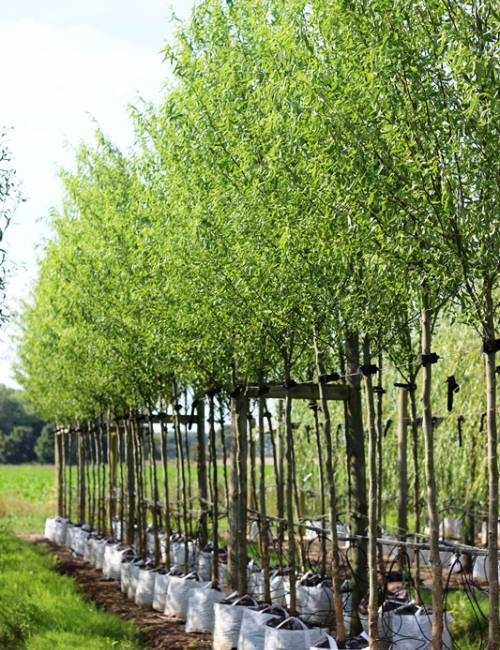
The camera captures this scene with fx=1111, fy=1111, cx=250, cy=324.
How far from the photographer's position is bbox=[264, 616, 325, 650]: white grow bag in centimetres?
1056

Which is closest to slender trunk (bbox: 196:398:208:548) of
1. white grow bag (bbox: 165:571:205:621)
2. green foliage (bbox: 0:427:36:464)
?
white grow bag (bbox: 165:571:205:621)

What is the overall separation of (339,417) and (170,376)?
26.6 ft

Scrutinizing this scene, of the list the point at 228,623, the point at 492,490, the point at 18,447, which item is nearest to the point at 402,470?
the point at 228,623

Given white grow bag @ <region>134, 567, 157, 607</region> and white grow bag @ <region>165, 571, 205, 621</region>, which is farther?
white grow bag @ <region>134, 567, 157, 607</region>

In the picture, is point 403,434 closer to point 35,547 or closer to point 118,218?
point 118,218

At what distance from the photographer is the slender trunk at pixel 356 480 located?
11.8 meters

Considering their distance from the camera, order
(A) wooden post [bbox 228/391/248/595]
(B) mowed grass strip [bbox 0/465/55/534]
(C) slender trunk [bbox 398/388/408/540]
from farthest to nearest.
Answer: (B) mowed grass strip [bbox 0/465/55/534]
(C) slender trunk [bbox 398/388/408/540]
(A) wooden post [bbox 228/391/248/595]

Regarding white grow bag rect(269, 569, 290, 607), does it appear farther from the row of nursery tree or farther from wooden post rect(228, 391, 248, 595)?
the row of nursery tree

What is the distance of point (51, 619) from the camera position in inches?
534

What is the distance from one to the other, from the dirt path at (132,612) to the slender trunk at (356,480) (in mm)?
2180

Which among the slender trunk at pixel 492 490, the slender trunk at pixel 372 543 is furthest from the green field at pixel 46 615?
the slender trunk at pixel 492 490

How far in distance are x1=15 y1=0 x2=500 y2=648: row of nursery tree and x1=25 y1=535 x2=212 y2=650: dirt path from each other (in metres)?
2.93

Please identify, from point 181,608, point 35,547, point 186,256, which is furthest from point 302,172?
point 35,547

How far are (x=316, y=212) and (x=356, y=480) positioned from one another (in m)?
4.38
